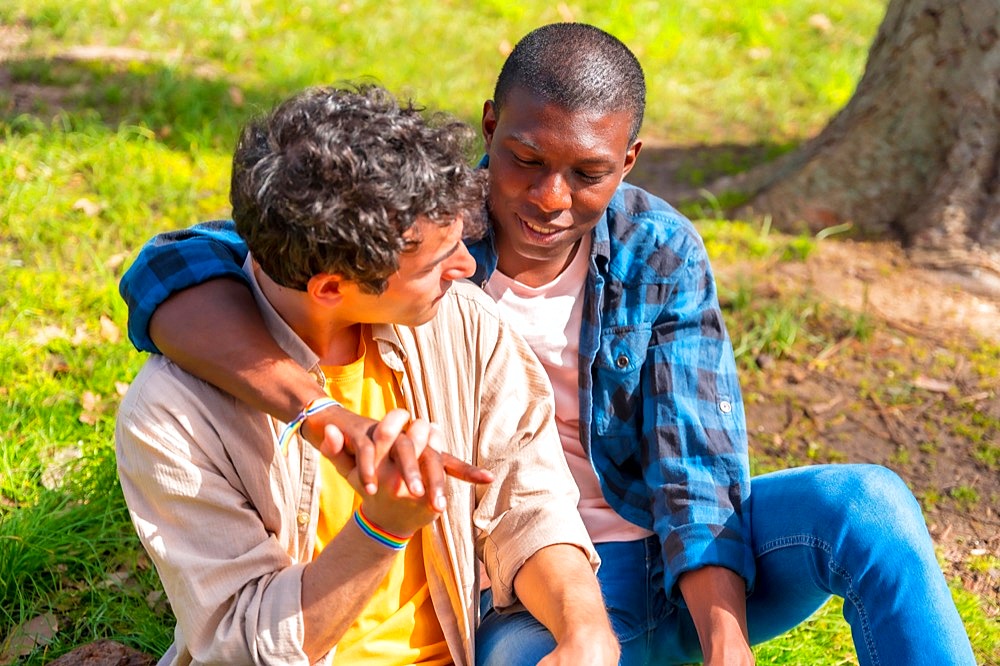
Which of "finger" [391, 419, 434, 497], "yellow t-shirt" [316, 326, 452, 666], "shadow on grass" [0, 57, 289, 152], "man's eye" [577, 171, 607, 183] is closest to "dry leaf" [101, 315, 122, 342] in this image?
"shadow on grass" [0, 57, 289, 152]

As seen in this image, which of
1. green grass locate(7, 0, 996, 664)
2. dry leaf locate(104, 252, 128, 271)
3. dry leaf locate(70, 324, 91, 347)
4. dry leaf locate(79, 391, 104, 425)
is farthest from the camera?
dry leaf locate(104, 252, 128, 271)

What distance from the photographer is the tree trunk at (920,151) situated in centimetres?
462

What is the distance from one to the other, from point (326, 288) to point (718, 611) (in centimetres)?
114

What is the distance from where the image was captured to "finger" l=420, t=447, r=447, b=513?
192 cm

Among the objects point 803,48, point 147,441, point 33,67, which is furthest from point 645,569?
point 803,48

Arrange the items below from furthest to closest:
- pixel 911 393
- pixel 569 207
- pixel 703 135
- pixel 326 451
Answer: pixel 703 135
pixel 911 393
pixel 569 207
pixel 326 451

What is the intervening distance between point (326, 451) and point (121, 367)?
2168mm

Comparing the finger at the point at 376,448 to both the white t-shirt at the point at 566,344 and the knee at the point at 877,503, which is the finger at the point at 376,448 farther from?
the knee at the point at 877,503

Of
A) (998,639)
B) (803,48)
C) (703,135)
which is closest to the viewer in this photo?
(998,639)

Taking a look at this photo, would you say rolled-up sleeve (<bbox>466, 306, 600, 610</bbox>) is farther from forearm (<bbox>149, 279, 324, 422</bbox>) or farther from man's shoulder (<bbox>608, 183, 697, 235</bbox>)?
man's shoulder (<bbox>608, 183, 697, 235</bbox>)

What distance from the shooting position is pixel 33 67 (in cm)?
581

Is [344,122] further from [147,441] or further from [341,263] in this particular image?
[147,441]

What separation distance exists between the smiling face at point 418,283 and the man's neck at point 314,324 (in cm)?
8

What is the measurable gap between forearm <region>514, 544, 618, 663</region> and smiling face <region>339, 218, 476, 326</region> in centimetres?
58
